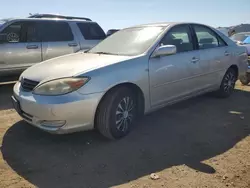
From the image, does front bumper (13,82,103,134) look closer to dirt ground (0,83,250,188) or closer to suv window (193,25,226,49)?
dirt ground (0,83,250,188)

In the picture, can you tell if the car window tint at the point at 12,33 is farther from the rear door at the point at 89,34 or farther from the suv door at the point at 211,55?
the suv door at the point at 211,55

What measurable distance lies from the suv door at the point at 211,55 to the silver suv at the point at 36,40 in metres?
3.43

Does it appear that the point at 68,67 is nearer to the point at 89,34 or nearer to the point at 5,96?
the point at 5,96

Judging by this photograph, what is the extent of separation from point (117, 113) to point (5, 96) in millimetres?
3558

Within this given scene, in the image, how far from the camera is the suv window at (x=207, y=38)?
5.11m

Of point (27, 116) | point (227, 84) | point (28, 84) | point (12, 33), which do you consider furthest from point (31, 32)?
point (227, 84)

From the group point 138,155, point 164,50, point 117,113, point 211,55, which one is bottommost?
point 138,155

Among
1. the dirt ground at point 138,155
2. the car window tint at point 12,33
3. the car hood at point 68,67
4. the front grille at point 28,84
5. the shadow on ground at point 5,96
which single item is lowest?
the dirt ground at point 138,155

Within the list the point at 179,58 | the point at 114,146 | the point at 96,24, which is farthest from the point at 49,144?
the point at 96,24

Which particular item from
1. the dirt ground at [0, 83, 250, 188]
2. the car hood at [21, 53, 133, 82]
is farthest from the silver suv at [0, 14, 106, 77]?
the car hood at [21, 53, 133, 82]

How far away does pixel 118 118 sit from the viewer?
3.76 metres

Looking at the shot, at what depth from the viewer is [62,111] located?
3.27 meters

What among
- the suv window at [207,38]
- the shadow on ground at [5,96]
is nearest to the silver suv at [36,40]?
the shadow on ground at [5,96]

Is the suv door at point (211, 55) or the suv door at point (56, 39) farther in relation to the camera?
the suv door at point (56, 39)
